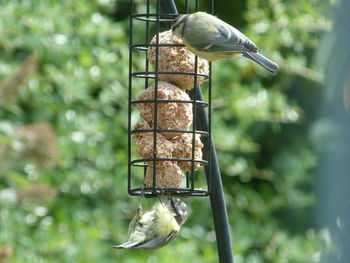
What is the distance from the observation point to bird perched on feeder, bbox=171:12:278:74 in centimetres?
245

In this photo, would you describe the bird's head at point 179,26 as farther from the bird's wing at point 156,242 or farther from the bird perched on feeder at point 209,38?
the bird's wing at point 156,242

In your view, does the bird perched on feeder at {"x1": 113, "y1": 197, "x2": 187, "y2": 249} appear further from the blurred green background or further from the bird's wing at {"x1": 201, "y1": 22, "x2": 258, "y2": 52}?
the blurred green background

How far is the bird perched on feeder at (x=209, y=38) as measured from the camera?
2.45 m

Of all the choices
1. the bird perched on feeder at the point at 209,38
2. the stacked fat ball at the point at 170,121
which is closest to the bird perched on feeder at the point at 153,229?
the stacked fat ball at the point at 170,121

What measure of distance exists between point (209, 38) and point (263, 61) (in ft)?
Answer: 0.95

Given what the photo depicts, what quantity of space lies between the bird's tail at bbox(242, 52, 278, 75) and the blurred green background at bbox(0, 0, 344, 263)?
2.06 m

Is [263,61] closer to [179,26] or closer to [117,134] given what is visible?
[179,26]

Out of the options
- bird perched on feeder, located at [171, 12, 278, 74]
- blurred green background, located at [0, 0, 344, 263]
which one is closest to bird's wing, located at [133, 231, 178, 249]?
bird perched on feeder, located at [171, 12, 278, 74]

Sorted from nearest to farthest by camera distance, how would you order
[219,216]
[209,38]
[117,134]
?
[219,216] < [209,38] < [117,134]

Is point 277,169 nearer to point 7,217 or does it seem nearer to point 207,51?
point 7,217

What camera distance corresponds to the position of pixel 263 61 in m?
2.70

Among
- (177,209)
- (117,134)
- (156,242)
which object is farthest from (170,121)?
(117,134)

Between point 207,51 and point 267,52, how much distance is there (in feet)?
10.7

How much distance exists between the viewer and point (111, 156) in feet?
17.8
